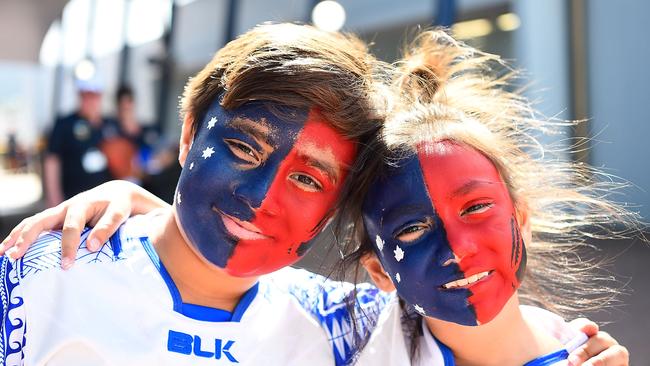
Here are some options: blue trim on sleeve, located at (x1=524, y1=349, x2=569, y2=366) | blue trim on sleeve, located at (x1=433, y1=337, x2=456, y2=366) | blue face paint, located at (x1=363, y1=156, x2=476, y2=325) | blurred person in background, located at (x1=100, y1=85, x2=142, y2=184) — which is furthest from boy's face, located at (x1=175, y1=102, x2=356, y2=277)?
blurred person in background, located at (x1=100, y1=85, x2=142, y2=184)

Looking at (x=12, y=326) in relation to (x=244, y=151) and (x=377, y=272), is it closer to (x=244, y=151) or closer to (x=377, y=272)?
(x=244, y=151)

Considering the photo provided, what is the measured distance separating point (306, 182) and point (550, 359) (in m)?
0.59

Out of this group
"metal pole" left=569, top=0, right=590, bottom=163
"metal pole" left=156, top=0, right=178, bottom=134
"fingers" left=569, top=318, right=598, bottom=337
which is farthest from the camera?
"metal pole" left=156, top=0, right=178, bottom=134

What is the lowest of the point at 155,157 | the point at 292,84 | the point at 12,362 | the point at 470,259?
the point at 155,157

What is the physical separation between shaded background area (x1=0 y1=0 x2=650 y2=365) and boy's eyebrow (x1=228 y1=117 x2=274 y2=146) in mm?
291

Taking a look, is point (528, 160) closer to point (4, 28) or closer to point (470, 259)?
point (470, 259)

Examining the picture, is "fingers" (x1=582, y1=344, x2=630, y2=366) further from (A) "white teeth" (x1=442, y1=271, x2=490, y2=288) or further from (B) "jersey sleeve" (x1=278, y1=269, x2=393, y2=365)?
(B) "jersey sleeve" (x1=278, y1=269, x2=393, y2=365)

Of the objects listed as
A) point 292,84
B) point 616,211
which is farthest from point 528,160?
point 292,84

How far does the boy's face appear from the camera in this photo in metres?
1.23

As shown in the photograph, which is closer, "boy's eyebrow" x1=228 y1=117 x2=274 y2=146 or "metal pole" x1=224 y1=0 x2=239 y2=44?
"boy's eyebrow" x1=228 y1=117 x2=274 y2=146

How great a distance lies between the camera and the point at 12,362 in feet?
3.73

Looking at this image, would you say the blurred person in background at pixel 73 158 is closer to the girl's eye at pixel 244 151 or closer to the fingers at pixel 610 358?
the girl's eye at pixel 244 151

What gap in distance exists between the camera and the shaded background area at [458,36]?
3.91 metres

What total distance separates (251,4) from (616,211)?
20.5 feet
